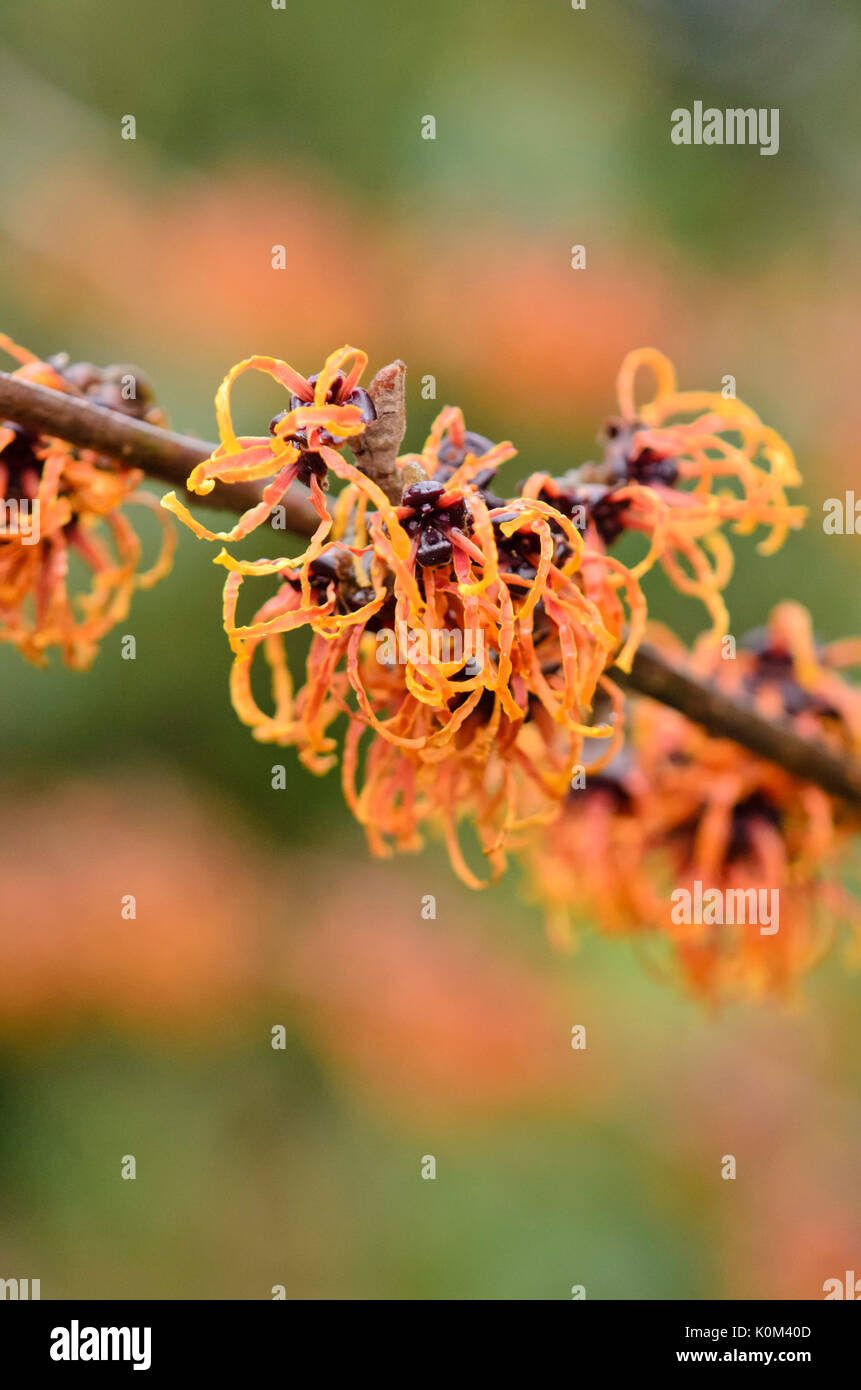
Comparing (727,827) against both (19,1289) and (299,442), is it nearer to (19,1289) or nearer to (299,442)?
(299,442)

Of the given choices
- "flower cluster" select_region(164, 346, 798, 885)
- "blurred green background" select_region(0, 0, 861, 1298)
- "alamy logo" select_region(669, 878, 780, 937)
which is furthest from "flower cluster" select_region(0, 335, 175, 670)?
"blurred green background" select_region(0, 0, 861, 1298)

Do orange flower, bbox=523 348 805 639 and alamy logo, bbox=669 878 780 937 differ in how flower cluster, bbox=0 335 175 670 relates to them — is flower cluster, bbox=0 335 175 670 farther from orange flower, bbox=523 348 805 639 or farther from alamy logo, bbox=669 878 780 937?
alamy logo, bbox=669 878 780 937

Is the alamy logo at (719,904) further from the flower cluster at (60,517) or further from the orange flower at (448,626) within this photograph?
the flower cluster at (60,517)

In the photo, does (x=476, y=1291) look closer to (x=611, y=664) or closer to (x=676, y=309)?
(x=611, y=664)

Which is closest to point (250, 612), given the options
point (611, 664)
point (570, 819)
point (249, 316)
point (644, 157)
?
point (249, 316)

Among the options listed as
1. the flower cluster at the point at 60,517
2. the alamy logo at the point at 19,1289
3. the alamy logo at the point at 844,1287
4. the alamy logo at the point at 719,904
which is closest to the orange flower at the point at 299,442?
the flower cluster at the point at 60,517

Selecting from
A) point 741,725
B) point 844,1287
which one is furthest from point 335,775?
point 741,725
